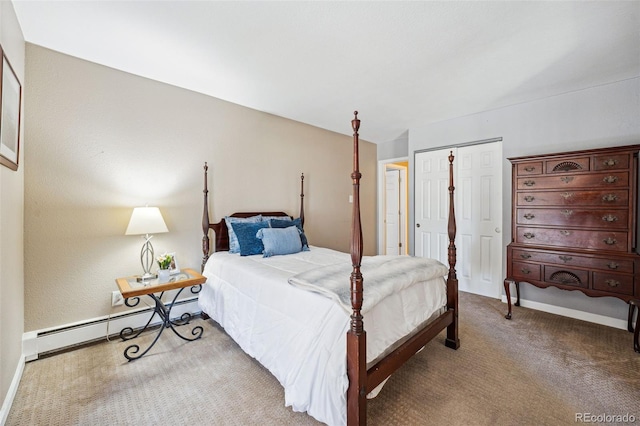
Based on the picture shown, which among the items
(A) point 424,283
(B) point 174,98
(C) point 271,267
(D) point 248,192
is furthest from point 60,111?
(A) point 424,283

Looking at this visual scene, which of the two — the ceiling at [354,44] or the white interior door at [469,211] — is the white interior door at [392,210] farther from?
the ceiling at [354,44]

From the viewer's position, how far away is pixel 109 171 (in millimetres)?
2523

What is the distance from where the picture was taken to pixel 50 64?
2.25 metres

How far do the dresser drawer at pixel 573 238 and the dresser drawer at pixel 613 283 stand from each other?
24 cm

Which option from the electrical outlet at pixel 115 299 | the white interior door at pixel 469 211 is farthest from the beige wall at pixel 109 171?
the white interior door at pixel 469 211

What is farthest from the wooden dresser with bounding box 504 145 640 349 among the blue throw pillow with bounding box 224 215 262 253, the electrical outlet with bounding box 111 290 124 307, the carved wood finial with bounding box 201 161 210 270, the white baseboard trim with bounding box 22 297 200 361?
the electrical outlet with bounding box 111 290 124 307

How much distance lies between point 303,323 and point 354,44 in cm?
206

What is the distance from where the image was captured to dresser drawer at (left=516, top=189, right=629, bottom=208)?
2.46 meters

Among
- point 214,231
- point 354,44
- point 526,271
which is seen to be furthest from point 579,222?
point 214,231

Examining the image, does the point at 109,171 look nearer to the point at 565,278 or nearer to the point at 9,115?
the point at 9,115

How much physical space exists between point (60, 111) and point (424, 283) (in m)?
3.26

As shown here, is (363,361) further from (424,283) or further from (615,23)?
(615,23)

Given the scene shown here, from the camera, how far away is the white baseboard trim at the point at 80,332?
2154 millimetres

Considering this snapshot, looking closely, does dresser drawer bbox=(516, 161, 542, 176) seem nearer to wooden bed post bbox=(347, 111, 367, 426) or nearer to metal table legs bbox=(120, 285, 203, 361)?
wooden bed post bbox=(347, 111, 367, 426)
